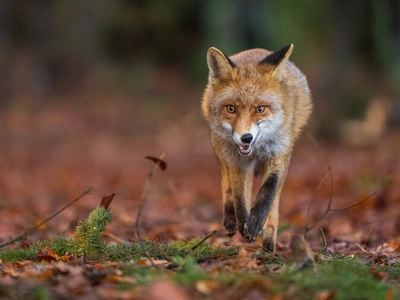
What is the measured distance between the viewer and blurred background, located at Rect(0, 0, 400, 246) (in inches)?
578

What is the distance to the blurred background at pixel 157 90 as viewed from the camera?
14680 millimetres

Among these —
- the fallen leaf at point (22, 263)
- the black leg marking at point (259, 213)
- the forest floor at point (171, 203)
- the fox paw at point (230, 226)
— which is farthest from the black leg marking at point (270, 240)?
Result: the fallen leaf at point (22, 263)

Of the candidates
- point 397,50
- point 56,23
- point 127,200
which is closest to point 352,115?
point 397,50

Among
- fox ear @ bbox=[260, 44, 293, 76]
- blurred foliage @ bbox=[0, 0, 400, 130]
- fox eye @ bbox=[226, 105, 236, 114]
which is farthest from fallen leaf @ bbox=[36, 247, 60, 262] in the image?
blurred foliage @ bbox=[0, 0, 400, 130]

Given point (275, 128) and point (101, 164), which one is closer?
point (275, 128)

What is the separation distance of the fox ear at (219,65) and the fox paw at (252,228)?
1.57 metres

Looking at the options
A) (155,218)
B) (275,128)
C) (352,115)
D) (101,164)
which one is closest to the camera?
(275,128)

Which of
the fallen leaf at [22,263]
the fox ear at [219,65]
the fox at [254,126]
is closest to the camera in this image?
the fallen leaf at [22,263]

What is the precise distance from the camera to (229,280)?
13.9ft

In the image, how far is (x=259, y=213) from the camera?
21.1 ft

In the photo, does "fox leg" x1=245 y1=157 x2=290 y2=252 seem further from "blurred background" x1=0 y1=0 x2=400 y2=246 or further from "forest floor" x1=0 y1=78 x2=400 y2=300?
"blurred background" x1=0 y1=0 x2=400 y2=246

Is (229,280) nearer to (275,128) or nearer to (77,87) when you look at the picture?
(275,128)

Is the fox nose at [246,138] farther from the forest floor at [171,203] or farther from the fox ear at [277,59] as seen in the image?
the forest floor at [171,203]

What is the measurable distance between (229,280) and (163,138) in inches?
666
